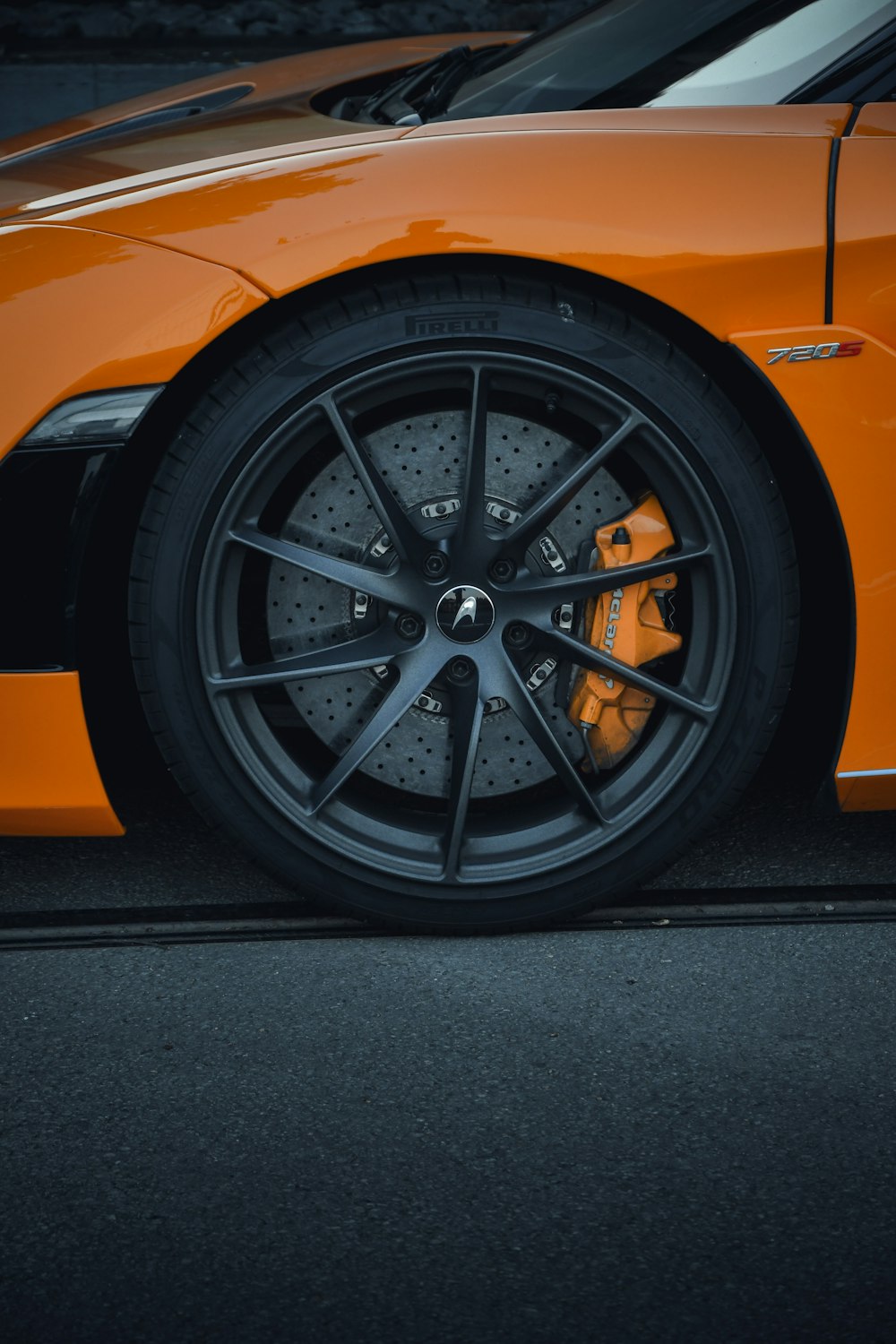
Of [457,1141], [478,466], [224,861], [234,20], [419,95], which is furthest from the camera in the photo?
[234,20]

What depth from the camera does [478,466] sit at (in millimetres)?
1786

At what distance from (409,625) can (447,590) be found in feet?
0.24

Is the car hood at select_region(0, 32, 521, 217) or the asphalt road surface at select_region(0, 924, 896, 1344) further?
the car hood at select_region(0, 32, 521, 217)

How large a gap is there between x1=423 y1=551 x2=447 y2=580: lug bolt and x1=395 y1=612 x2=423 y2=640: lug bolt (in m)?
0.06

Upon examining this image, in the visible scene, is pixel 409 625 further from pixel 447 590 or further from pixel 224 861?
pixel 224 861

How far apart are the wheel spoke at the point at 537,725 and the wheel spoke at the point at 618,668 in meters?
0.07

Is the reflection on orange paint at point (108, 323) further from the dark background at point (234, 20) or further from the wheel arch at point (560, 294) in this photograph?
the dark background at point (234, 20)

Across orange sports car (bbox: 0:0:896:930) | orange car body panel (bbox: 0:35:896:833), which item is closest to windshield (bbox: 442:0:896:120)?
orange sports car (bbox: 0:0:896:930)

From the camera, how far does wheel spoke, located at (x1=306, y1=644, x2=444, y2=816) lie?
1.84 metres

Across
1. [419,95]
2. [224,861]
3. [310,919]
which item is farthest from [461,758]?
[419,95]

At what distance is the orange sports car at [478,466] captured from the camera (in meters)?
1.69

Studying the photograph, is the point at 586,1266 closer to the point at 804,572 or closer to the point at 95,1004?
the point at 95,1004

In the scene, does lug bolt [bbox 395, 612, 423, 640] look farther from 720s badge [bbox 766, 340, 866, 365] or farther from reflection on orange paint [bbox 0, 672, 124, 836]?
720s badge [bbox 766, 340, 866, 365]

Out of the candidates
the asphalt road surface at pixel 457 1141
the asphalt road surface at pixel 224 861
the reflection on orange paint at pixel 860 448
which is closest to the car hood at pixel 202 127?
the reflection on orange paint at pixel 860 448
